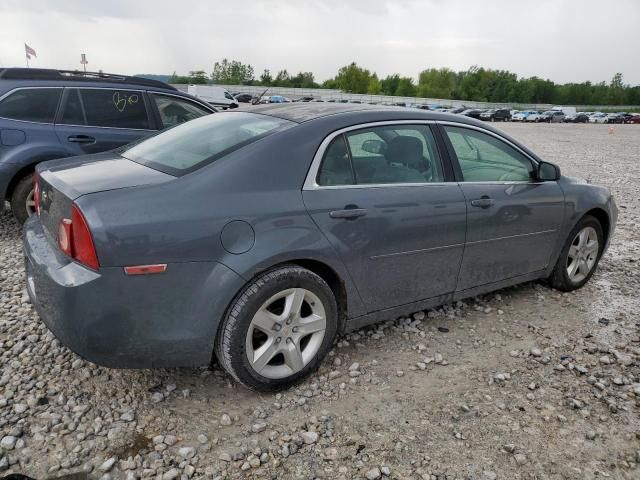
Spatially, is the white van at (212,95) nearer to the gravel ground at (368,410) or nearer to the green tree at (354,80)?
the gravel ground at (368,410)

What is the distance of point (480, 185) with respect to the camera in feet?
12.0

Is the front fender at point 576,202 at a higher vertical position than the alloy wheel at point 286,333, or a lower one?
higher

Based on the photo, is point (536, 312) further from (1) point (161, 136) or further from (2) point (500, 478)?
(1) point (161, 136)

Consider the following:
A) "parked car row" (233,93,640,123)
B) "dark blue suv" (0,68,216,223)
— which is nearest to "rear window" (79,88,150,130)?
"dark blue suv" (0,68,216,223)

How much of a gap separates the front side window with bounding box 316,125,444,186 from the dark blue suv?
3.68 metres

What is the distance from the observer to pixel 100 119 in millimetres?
5777

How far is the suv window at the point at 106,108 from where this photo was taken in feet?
18.5

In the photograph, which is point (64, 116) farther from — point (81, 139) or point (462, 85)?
point (462, 85)

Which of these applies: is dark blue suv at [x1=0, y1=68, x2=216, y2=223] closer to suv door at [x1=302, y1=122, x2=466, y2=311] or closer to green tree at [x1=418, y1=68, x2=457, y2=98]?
suv door at [x1=302, y1=122, x2=466, y2=311]

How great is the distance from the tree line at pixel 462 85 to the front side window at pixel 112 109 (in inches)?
4427

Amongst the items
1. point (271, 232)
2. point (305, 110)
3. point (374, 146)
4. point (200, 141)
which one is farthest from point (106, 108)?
point (271, 232)

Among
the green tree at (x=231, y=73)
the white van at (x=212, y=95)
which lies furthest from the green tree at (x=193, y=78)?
the white van at (x=212, y=95)

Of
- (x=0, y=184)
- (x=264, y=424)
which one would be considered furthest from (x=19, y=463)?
(x=0, y=184)

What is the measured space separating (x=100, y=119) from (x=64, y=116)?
0.37 m
